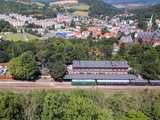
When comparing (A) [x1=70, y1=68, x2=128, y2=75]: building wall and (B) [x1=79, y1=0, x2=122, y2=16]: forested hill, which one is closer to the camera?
(A) [x1=70, y1=68, x2=128, y2=75]: building wall

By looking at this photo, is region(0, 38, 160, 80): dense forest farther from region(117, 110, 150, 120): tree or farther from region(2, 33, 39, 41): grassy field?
region(117, 110, 150, 120): tree

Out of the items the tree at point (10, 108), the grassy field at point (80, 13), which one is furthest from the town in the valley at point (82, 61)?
the grassy field at point (80, 13)

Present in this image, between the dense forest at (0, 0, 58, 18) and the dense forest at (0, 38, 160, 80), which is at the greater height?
the dense forest at (0, 38, 160, 80)

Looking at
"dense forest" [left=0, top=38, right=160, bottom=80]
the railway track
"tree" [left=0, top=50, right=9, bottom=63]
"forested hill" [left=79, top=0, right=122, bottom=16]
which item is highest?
"dense forest" [left=0, top=38, right=160, bottom=80]

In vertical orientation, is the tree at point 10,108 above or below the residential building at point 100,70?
above

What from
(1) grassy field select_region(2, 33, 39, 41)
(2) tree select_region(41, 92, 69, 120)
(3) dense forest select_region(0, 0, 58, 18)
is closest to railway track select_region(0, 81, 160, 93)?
(2) tree select_region(41, 92, 69, 120)

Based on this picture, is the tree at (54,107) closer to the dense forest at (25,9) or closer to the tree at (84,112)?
the tree at (84,112)

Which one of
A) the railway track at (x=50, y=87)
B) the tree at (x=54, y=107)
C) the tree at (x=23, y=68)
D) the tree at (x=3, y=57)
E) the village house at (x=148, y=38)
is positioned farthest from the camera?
the village house at (x=148, y=38)

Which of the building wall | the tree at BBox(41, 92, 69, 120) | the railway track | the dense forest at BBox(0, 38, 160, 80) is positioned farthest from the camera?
the building wall
